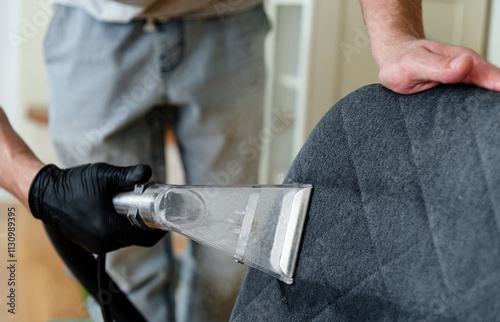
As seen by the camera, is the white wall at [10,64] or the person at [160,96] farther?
the white wall at [10,64]

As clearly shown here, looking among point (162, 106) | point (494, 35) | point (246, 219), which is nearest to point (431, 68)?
point (246, 219)

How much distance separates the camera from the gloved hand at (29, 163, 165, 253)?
668 millimetres

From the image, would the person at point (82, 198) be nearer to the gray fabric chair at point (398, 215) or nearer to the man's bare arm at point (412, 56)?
the gray fabric chair at point (398, 215)

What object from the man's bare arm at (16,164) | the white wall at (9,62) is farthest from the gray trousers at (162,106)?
the white wall at (9,62)

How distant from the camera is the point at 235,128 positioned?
118cm

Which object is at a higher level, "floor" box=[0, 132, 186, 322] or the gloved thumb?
the gloved thumb

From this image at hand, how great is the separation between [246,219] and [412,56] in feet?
0.77

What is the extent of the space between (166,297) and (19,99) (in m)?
1.09

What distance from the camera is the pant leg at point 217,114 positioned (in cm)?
111

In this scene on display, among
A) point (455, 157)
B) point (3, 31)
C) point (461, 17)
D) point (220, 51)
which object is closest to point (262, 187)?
point (455, 157)

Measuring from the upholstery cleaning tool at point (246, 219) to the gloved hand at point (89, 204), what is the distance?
0.12m

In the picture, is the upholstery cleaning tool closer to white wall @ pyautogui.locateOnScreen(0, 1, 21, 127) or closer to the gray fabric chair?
the gray fabric chair

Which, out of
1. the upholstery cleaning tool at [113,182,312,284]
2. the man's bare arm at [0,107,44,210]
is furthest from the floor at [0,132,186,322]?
the upholstery cleaning tool at [113,182,312,284]

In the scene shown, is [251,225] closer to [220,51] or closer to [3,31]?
[220,51]
